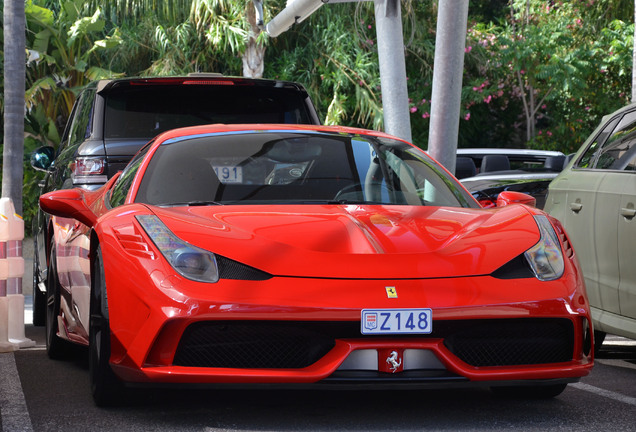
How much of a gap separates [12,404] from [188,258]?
1.32 metres

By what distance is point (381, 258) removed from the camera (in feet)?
16.2

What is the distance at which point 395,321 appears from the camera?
15.6 feet

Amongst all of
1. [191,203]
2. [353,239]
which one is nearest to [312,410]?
[353,239]

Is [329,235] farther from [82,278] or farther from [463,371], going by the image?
[82,278]

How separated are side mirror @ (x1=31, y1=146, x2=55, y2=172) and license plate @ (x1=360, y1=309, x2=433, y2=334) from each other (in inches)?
203

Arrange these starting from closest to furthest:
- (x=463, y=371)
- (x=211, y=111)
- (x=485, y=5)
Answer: (x=463, y=371) → (x=211, y=111) → (x=485, y=5)

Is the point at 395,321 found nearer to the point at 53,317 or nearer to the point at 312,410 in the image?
the point at 312,410

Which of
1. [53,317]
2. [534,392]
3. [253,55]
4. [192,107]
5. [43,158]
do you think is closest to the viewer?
[534,392]

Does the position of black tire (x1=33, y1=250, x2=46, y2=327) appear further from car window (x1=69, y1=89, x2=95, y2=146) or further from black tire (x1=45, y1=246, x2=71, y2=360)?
black tire (x1=45, y1=246, x2=71, y2=360)

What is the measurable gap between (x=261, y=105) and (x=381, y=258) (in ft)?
13.1

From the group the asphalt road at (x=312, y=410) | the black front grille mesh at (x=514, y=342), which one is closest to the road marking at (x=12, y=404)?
the asphalt road at (x=312, y=410)

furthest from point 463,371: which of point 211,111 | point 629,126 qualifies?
point 211,111

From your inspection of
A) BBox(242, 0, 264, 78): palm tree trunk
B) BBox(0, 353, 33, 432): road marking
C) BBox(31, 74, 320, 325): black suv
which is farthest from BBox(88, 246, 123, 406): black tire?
BBox(242, 0, 264, 78): palm tree trunk

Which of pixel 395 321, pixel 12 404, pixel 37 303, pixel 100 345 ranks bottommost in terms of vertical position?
pixel 37 303
